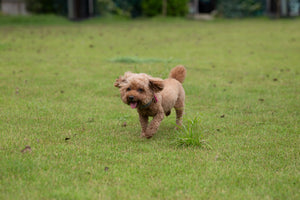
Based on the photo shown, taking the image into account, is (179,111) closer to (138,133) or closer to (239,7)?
(138,133)

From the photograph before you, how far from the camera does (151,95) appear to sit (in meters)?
4.85

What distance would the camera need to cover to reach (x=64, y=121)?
5.80 m

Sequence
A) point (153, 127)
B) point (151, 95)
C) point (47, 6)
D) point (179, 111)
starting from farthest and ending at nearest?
point (47, 6)
point (179, 111)
point (153, 127)
point (151, 95)

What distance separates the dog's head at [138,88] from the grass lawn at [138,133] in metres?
0.57

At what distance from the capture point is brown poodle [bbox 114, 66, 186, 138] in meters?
4.70

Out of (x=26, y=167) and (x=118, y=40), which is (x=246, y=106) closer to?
(x=26, y=167)

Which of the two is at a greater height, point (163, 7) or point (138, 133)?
point (163, 7)

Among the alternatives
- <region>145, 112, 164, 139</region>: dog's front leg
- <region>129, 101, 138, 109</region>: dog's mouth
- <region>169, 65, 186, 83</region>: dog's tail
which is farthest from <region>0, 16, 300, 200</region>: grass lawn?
<region>169, 65, 186, 83</region>: dog's tail

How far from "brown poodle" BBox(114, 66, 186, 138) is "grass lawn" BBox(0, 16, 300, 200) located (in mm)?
264

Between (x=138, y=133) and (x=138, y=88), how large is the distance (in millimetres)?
941

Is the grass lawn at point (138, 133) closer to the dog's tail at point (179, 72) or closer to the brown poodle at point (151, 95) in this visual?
the brown poodle at point (151, 95)

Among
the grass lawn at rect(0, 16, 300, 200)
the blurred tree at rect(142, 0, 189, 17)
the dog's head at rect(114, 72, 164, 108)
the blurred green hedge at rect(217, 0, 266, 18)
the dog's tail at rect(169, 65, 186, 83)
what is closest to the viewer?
the grass lawn at rect(0, 16, 300, 200)

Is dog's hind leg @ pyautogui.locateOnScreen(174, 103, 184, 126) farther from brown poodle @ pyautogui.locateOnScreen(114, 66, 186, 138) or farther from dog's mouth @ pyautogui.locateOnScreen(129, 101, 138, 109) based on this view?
dog's mouth @ pyautogui.locateOnScreen(129, 101, 138, 109)

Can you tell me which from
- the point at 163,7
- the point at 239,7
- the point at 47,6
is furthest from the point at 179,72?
the point at 239,7
